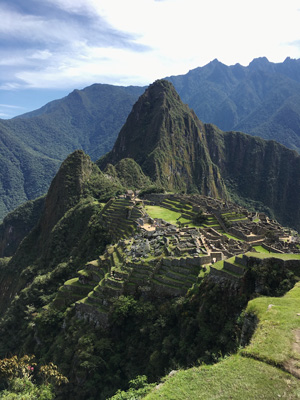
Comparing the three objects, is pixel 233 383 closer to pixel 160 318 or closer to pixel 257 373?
pixel 257 373

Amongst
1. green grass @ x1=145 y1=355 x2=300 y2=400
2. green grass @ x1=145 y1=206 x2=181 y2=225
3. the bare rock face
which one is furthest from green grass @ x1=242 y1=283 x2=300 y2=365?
the bare rock face

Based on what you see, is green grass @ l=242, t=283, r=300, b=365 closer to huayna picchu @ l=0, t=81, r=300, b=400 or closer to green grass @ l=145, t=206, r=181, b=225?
huayna picchu @ l=0, t=81, r=300, b=400

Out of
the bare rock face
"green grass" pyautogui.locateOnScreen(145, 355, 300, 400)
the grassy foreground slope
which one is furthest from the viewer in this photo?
the bare rock face

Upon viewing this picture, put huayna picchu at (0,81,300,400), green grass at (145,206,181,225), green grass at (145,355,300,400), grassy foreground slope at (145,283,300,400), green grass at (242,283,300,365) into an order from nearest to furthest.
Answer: green grass at (145,355,300,400) < grassy foreground slope at (145,283,300,400) < green grass at (242,283,300,365) < huayna picchu at (0,81,300,400) < green grass at (145,206,181,225)

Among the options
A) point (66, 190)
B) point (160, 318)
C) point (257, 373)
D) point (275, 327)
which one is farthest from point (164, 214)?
point (257, 373)

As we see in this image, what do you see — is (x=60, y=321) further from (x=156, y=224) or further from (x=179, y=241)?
(x=156, y=224)

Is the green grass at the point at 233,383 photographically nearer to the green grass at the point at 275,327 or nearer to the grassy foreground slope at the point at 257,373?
the grassy foreground slope at the point at 257,373

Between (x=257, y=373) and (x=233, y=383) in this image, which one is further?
(x=257, y=373)
